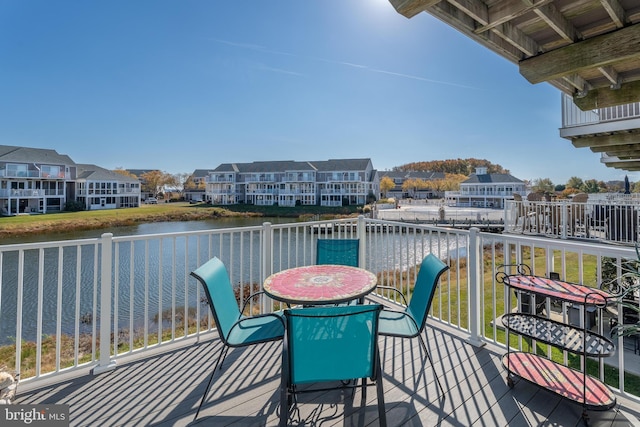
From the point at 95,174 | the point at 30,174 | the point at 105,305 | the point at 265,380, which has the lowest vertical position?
the point at 265,380

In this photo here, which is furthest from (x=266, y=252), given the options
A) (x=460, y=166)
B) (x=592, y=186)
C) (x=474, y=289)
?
(x=460, y=166)

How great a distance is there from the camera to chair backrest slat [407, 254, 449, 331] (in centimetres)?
202

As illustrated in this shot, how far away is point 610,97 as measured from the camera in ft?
11.1

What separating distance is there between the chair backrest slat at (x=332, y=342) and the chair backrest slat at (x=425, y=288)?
71 cm

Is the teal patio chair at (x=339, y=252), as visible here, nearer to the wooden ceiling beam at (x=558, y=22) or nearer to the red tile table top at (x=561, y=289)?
the red tile table top at (x=561, y=289)

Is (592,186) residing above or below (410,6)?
above

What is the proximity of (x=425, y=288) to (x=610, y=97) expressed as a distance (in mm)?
3518

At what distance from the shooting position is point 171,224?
26125 millimetres

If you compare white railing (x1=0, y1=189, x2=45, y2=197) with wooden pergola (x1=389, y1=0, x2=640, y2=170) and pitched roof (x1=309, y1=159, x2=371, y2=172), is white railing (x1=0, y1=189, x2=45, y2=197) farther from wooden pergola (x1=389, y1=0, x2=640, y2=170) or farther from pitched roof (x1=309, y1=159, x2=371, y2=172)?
wooden pergola (x1=389, y1=0, x2=640, y2=170)

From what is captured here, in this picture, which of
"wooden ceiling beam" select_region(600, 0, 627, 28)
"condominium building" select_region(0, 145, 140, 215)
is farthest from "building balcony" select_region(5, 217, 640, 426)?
"condominium building" select_region(0, 145, 140, 215)

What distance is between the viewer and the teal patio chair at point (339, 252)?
3232 millimetres

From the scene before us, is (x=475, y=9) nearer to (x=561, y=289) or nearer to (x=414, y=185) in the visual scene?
(x=561, y=289)

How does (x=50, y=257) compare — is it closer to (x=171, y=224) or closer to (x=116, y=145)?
(x=171, y=224)

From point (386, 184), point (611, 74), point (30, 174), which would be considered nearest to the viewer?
point (611, 74)
